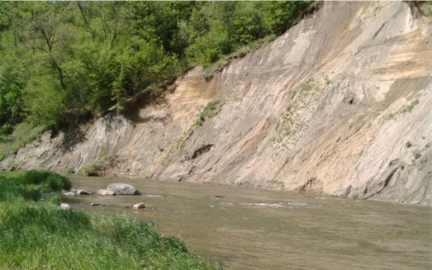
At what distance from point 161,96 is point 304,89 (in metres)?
17.0

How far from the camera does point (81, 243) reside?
1048 cm

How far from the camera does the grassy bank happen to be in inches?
362

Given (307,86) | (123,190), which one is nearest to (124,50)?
(307,86)

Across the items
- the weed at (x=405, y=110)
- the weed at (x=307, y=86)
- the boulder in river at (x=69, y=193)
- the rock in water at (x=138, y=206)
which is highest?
the weed at (x=307, y=86)

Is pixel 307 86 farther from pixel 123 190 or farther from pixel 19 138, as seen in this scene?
pixel 19 138

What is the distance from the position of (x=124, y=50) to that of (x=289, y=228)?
1564 inches

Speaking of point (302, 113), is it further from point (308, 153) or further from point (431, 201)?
point (431, 201)

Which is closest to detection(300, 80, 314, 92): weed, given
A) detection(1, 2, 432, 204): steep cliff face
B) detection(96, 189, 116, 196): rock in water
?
detection(1, 2, 432, 204): steep cliff face

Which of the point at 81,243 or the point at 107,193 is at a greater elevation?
the point at 81,243

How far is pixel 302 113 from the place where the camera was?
34125 millimetres

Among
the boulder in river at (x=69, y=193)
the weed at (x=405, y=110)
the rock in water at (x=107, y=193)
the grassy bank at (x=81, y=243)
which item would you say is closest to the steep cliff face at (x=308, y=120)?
the weed at (x=405, y=110)

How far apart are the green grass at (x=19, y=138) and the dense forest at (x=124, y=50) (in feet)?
1.97

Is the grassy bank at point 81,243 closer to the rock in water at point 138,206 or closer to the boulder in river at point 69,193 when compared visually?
the rock in water at point 138,206

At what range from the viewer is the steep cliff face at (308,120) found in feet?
86.6
